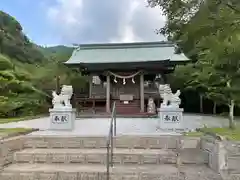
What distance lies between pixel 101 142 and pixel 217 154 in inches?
97.0

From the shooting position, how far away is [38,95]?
711 inches

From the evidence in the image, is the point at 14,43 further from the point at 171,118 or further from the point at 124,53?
the point at 171,118

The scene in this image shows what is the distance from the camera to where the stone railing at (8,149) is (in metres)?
5.22

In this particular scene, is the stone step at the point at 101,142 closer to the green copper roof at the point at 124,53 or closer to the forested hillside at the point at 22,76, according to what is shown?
the forested hillside at the point at 22,76

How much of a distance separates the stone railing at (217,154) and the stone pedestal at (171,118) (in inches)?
142

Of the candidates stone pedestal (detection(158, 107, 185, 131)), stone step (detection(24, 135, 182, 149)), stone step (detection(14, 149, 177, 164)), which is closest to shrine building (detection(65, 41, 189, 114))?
stone pedestal (detection(158, 107, 185, 131))

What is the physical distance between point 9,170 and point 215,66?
578 cm

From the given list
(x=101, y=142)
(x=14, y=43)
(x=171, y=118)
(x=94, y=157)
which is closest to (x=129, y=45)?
(x=14, y=43)

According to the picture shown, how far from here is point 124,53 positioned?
744 inches

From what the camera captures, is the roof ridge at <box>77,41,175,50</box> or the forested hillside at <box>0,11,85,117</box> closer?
the forested hillside at <box>0,11,85,117</box>

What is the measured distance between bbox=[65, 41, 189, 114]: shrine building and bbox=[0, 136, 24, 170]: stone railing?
1098cm

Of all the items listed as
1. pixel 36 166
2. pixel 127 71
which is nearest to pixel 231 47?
pixel 36 166

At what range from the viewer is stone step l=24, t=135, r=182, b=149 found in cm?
607

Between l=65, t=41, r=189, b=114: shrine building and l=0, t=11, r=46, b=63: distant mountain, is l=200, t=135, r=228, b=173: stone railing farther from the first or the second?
l=0, t=11, r=46, b=63: distant mountain
